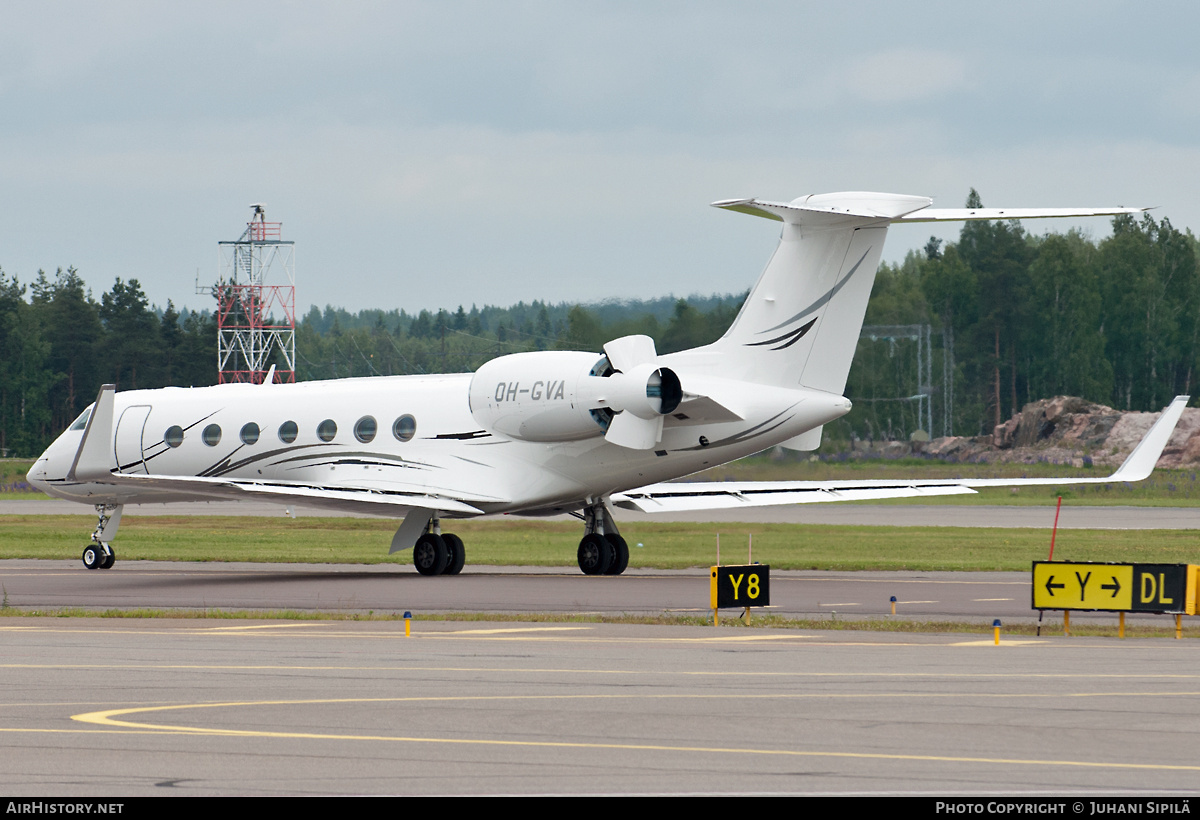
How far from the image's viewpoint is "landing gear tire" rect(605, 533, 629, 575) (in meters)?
30.0

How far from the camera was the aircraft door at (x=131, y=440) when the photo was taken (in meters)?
33.9

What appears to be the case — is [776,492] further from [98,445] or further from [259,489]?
[98,445]

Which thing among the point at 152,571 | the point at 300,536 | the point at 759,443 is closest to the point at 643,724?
the point at 759,443

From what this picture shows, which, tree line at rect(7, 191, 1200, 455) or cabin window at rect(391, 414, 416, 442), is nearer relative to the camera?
cabin window at rect(391, 414, 416, 442)

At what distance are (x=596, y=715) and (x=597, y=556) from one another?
18.0 meters

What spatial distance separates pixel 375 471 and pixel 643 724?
19.6 m

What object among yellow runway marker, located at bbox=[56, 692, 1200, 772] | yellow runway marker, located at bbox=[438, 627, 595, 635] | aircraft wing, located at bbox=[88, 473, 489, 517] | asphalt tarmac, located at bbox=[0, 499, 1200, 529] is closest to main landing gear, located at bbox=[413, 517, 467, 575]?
aircraft wing, located at bbox=[88, 473, 489, 517]

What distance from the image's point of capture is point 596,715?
39.5ft

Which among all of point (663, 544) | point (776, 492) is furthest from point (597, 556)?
point (663, 544)

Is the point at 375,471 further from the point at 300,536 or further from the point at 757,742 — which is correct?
the point at 757,742

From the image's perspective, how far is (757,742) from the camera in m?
10.7

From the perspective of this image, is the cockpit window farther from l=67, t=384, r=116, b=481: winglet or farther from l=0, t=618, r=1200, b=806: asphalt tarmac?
l=0, t=618, r=1200, b=806: asphalt tarmac

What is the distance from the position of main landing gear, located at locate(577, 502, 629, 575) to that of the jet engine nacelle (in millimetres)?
2522

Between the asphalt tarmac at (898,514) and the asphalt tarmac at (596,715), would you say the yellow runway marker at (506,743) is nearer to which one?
the asphalt tarmac at (596,715)
